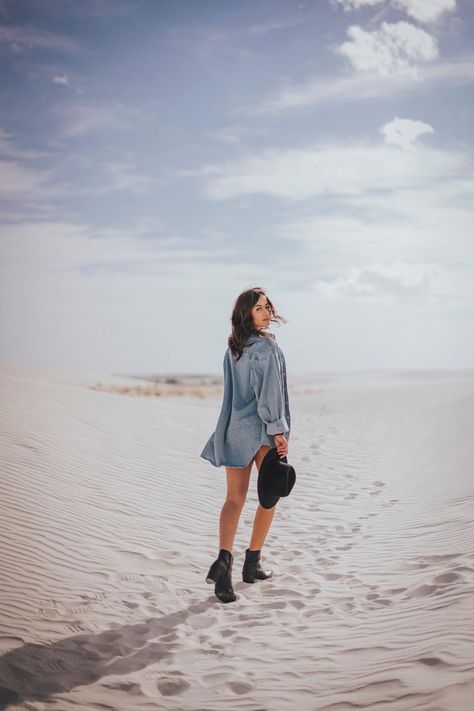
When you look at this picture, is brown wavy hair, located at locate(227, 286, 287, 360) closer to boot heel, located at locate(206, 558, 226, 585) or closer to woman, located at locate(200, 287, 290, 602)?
woman, located at locate(200, 287, 290, 602)

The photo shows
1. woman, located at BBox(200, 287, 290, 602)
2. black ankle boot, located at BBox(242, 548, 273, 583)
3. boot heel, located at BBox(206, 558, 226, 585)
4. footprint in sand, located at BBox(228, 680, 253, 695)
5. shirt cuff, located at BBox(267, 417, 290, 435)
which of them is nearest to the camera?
footprint in sand, located at BBox(228, 680, 253, 695)

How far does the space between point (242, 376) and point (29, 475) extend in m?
4.11

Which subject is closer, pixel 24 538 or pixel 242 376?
pixel 242 376

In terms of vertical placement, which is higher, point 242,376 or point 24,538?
point 242,376

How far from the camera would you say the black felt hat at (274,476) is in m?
4.62

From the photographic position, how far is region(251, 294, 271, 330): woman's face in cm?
471

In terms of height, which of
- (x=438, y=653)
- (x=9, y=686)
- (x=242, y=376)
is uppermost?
(x=242, y=376)

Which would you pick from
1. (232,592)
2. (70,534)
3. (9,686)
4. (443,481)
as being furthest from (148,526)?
(443,481)

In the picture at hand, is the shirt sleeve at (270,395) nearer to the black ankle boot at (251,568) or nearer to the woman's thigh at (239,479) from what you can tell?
the woman's thigh at (239,479)

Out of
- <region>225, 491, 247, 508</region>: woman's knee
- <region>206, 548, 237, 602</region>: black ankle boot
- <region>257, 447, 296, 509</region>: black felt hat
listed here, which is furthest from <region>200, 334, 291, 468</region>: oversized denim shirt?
<region>206, 548, 237, 602</region>: black ankle boot

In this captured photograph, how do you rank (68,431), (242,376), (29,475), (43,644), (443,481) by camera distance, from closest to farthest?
(43,644) → (242,376) → (29,475) → (443,481) → (68,431)

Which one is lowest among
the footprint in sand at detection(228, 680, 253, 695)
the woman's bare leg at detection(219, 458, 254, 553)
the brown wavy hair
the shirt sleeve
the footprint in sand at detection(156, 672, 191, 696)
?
the footprint in sand at detection(156, 672, 191, 696)

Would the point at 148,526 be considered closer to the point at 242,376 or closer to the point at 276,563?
the point at 276,563

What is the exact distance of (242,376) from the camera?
471 cm
